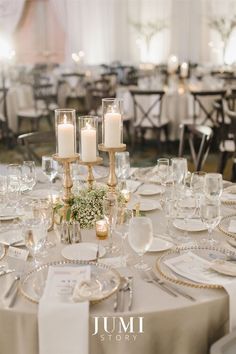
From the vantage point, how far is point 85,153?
199 centimetres

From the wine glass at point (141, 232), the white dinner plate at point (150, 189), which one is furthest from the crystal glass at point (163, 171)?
the wine glass at point (141, 232)

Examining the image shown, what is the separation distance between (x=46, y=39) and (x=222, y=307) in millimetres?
10579

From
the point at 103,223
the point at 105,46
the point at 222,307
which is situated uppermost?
the point at 105,46

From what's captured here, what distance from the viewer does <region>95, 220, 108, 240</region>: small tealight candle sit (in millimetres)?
1816

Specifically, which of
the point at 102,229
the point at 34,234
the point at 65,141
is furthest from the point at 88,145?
the point at 34,234

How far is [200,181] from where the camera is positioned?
227 cm

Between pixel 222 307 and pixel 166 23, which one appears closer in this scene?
pixel 222 307

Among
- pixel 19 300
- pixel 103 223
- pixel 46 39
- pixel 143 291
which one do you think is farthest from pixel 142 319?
pixel 46 39

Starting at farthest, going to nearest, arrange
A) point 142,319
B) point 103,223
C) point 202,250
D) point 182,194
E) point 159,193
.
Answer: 1. point 159,193
2. point 182,194
3. point 103,223
4. point 202,250
5. point 142,319

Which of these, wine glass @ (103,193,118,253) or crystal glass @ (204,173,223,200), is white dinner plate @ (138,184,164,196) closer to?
crystal glass @ (204,173,223,200)

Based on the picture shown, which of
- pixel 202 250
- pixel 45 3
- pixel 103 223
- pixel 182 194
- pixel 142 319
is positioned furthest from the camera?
pixel 45 3

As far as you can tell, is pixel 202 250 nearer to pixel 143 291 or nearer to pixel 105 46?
pixel 143 291

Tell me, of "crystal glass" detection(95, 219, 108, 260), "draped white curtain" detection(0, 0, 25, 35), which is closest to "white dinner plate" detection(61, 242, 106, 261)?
"crystal glass" detection(95, 219, 108, 260)

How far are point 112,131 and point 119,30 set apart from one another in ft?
32.8
